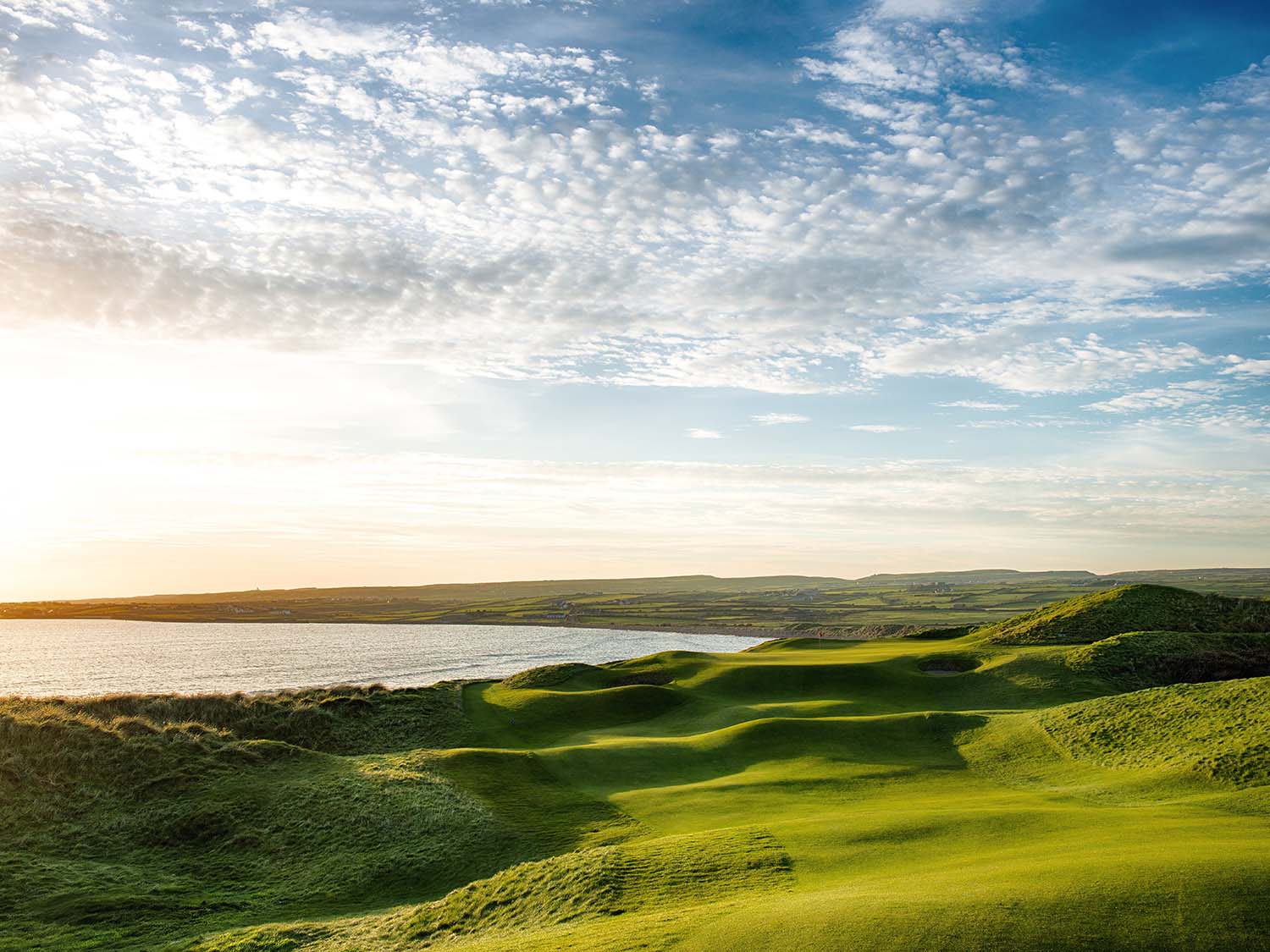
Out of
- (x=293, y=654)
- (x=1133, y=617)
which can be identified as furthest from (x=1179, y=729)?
(x=293, y=654)

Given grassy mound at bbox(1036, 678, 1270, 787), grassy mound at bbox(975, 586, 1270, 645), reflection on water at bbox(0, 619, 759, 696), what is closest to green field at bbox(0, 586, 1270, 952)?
grassy mound at bbox(1036, 678, 1270, 787)

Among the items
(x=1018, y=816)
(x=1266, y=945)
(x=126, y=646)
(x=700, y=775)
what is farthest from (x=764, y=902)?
(x=126, y=646)

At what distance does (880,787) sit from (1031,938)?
59.1 feet

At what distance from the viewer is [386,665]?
363 feet

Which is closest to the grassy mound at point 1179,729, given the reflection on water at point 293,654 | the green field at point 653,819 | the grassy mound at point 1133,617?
the green field at point 653,819

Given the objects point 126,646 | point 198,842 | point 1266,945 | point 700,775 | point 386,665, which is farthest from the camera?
point 126,646

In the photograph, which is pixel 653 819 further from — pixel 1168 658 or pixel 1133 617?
pixel 1133 617

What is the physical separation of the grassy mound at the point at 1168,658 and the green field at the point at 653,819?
0.78 feet

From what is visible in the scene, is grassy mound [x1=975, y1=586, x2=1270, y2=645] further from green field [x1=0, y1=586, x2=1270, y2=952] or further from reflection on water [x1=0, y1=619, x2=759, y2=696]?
reflection on water [x1=0, y1=619, x2=759, y2=696]

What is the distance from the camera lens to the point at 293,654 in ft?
429

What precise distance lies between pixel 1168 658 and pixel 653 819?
128ft

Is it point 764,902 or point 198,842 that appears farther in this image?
point 198,842

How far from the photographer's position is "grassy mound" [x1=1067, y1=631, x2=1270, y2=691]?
48.2 m

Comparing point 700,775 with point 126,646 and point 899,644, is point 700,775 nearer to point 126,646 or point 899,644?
point 899,644
